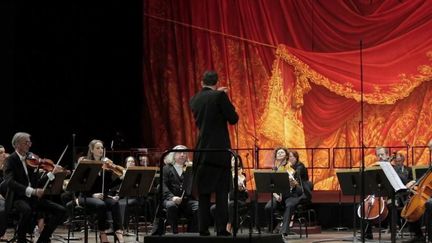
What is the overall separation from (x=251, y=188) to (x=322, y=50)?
9.95 ft

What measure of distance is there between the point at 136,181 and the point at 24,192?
1.51 m

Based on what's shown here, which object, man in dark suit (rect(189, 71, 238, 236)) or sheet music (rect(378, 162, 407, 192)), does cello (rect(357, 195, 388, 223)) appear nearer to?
sheet music (rect(378, 162, 407, 192))

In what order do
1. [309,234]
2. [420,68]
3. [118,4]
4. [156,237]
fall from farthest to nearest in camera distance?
Result: [118,4] → [420,68] → [309,234] → [156,237]

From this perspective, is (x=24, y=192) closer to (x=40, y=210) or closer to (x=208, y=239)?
(x=40, y=210)

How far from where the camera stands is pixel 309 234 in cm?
1264

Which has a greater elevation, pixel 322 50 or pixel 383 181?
pixel 322 50

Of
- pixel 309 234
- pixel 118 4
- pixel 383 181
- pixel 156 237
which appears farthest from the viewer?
pixel 118 4

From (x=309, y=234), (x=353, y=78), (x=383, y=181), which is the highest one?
(x=353, y=78)

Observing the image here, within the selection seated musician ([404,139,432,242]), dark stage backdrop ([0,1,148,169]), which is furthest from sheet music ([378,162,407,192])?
dark stage backdrop ([0,1,148,169])

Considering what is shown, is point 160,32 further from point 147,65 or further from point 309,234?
point 309,234

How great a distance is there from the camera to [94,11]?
1641 centimetres

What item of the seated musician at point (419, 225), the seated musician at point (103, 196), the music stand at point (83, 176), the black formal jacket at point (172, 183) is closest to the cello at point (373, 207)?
the seated musician at point (419, 225)

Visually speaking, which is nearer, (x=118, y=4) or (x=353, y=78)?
(x=353, y=78)

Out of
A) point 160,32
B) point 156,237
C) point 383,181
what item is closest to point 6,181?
point 156,237
